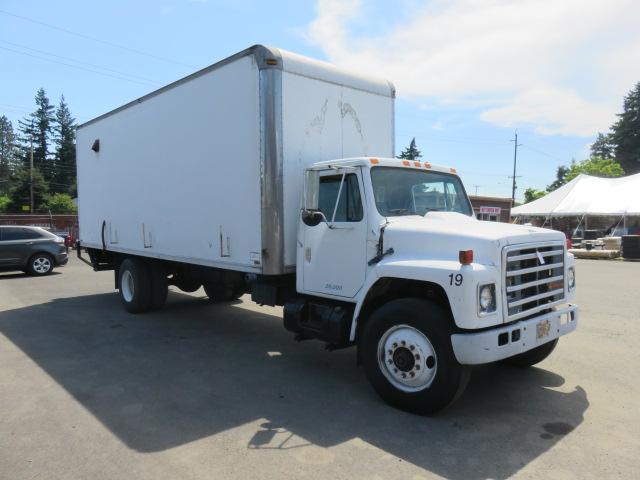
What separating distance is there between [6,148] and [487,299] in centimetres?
12056

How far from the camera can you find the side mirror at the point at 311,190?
213 inches

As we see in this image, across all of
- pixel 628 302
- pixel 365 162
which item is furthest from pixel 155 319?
pixel 628 302

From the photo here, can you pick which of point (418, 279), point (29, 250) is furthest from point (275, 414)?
point (29, 250)

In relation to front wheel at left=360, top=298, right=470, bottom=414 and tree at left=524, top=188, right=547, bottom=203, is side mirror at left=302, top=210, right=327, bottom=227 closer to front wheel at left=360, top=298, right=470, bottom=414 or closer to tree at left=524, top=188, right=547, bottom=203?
front wheel at left=360, top=298, right=470, bottom=414

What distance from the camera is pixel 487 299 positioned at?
164 inches

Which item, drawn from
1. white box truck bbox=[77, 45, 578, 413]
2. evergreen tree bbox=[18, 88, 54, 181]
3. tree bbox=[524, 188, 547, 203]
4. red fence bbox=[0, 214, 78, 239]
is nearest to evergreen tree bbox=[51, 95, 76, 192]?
evergreen tree bbox=[18, 88, 54, 181]

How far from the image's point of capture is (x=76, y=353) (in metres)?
6.61

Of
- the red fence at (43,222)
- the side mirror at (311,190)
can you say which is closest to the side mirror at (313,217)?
the side mirror at (311,190)

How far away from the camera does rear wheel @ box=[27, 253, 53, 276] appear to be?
15492 millimetres

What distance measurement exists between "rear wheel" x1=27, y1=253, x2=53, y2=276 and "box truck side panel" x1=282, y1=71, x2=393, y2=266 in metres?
13.0

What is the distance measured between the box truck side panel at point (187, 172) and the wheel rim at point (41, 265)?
6.56m

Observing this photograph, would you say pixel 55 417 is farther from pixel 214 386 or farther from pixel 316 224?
pixel 316 224

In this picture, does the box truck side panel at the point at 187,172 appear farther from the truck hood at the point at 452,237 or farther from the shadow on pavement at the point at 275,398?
the truck hood at the point at 452,237

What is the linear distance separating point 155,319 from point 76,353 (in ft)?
7.23
